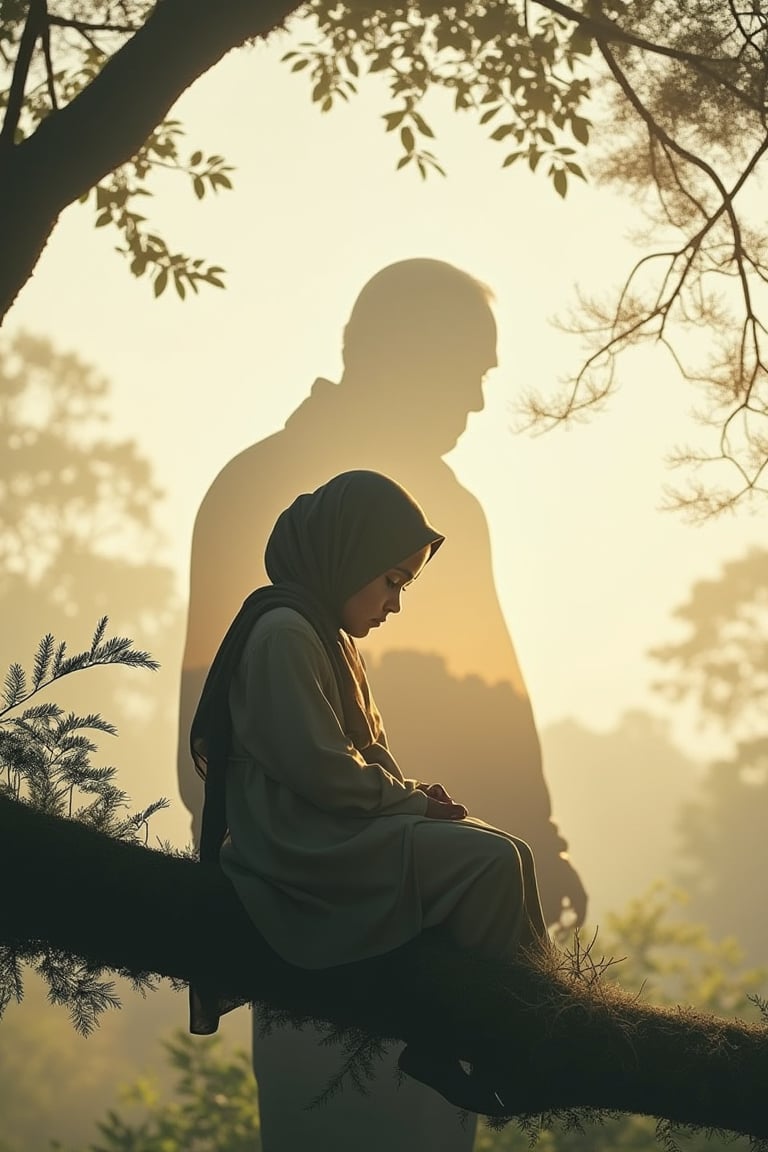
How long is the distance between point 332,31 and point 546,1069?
617 centimetres

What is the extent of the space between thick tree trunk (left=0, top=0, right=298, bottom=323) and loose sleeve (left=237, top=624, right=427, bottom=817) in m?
1.93

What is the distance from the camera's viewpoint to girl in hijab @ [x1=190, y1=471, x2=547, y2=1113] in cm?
349

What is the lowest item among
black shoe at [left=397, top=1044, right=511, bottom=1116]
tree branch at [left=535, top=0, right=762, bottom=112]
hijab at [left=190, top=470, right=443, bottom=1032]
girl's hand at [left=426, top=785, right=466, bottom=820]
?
black shoe at [left=397, top=1044, right=511, bottom=1116]

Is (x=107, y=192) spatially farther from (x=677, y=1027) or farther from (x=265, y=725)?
(x=677, y=1027)

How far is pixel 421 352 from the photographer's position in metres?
8.95

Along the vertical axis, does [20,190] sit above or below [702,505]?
below

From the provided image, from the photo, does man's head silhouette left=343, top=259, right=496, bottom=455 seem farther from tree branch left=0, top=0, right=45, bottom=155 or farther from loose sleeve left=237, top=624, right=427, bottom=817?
loose sleeve left=237, top=624, right=427, bottom=817

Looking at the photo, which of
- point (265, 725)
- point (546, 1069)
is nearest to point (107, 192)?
point (265, 725)

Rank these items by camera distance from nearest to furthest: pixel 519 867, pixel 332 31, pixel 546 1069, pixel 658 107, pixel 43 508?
pixel 546 1069 → pixel 519 867 → pixel 658 107 → pixel 332 31 → pixel 43 508

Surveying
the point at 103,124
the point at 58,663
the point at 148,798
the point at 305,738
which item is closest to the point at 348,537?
the point at 305,738

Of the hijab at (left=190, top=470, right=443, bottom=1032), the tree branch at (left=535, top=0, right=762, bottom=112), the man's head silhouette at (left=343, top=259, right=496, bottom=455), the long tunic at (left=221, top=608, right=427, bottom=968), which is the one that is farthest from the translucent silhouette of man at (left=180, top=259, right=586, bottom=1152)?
the long tunic at (left=221, top=608, right=427, bottom=968)

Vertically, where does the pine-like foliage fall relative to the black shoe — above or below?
above

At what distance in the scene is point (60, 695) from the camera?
36.5 m

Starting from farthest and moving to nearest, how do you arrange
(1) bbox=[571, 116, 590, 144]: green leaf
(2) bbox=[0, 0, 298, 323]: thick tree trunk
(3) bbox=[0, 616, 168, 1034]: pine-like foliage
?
(1) bbox=[571, 116, 590, 144]: green leaf, (2) bbox=[0, 0, 298, 323]: thick tree trunk, (3) bbox=[0, 616, 168, 1034]: pine-like foliage
